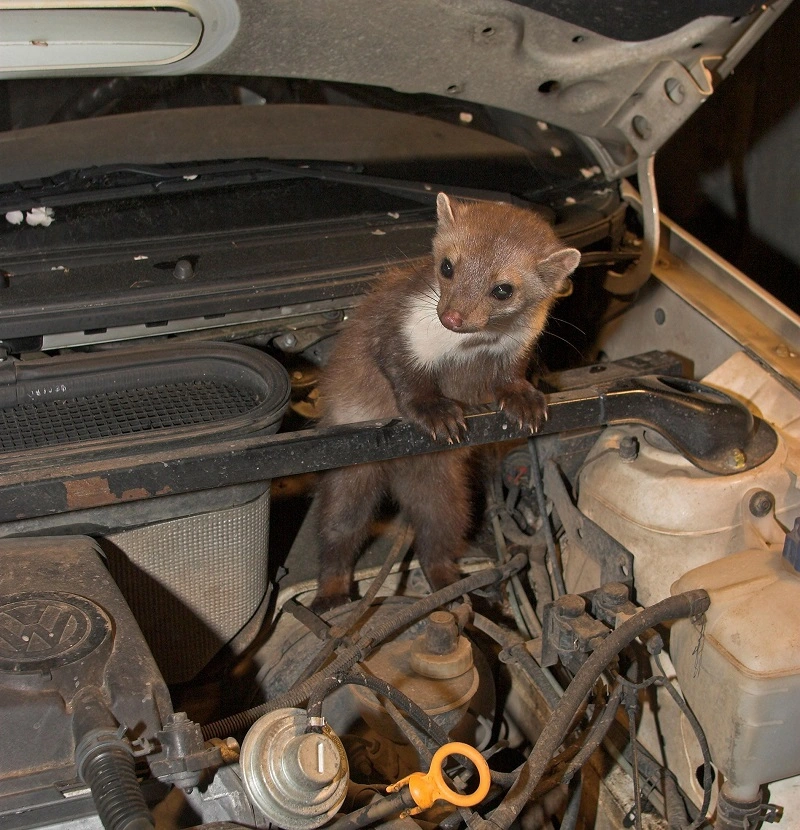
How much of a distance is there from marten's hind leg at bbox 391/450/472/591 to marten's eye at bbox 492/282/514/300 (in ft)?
1.19

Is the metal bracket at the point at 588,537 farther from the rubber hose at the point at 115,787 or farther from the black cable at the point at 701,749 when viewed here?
the rubber hose at the point at 115,787

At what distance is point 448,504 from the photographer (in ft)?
6.01

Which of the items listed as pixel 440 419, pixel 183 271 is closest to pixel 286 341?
pixel 183 271

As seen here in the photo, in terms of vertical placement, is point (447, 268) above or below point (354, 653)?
above

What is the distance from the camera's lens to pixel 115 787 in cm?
88

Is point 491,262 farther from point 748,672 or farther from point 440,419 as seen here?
point 748,672

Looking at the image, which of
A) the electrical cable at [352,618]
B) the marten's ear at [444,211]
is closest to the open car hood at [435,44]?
the marten's ear at [444,211]

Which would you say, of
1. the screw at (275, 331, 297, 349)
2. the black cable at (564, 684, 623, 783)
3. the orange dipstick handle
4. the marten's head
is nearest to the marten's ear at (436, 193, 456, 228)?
the marten's head

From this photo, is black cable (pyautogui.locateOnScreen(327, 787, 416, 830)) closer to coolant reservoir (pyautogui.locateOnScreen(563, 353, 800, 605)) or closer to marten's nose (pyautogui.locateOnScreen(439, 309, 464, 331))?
coolant reservoir (pyautogui.locateOnScreen(563, 353, 800, 605))

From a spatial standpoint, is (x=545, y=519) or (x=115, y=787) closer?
(x=115, y=787)

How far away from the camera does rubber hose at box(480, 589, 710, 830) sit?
1127mm

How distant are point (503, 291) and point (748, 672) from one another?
2.57ft

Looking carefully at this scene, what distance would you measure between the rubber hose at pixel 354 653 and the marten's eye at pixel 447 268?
0.54 metres

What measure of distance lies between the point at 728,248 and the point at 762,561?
8.71 ft
